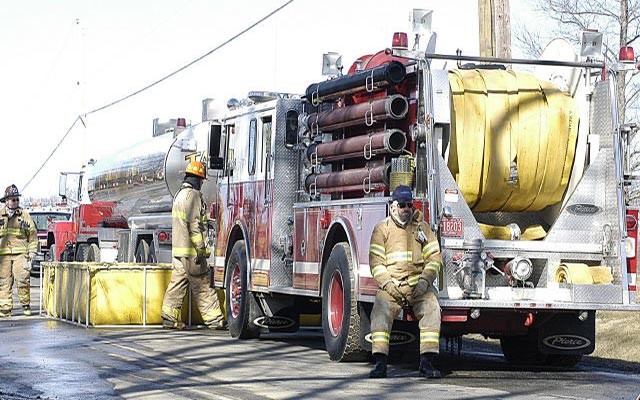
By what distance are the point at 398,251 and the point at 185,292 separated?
19.4 feet

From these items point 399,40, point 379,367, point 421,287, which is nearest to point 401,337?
point 379,367

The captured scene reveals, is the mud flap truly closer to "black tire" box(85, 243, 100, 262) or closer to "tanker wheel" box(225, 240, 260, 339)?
"tanker wheel" box(225, 240, 260, 339)

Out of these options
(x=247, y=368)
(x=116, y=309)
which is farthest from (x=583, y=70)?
(x=116, y=309)

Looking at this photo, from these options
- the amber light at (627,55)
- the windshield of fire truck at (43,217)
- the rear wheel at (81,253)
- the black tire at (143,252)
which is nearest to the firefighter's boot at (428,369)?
the amber light at (627,55)

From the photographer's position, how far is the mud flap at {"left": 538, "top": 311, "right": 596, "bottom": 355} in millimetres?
12211

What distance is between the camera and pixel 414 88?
11711mm

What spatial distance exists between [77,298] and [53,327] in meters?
0.60

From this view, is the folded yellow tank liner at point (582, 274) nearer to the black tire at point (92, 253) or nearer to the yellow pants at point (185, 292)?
the yellow pants at point (185, 292)

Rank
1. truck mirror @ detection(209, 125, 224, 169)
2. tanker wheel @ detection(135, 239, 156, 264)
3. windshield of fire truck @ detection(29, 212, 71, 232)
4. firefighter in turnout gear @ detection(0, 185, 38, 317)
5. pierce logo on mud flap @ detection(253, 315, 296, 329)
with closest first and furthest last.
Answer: pierce logo on mud flap @ detection(253, 315, 296, 329), truck mirror @ detection(209, 125, 224, 169), firefighter in turnout gear @ detection(0, 185, 38, 317), tanker wheel @ detection(135, 239, 156, 264), windshield of fire truck @ detection(29, 212, 71, 232)

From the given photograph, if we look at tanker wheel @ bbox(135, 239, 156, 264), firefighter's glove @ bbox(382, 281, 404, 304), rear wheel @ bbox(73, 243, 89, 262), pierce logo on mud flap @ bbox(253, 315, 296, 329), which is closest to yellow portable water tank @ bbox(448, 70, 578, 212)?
firefighter's glove @ bbox(382, 281, 404, 304)

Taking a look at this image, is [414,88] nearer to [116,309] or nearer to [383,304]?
[383,304]

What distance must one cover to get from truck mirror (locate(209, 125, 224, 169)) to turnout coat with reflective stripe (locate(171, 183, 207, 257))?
475mm

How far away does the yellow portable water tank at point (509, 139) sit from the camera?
11727 mm

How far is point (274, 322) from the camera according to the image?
15031mm
